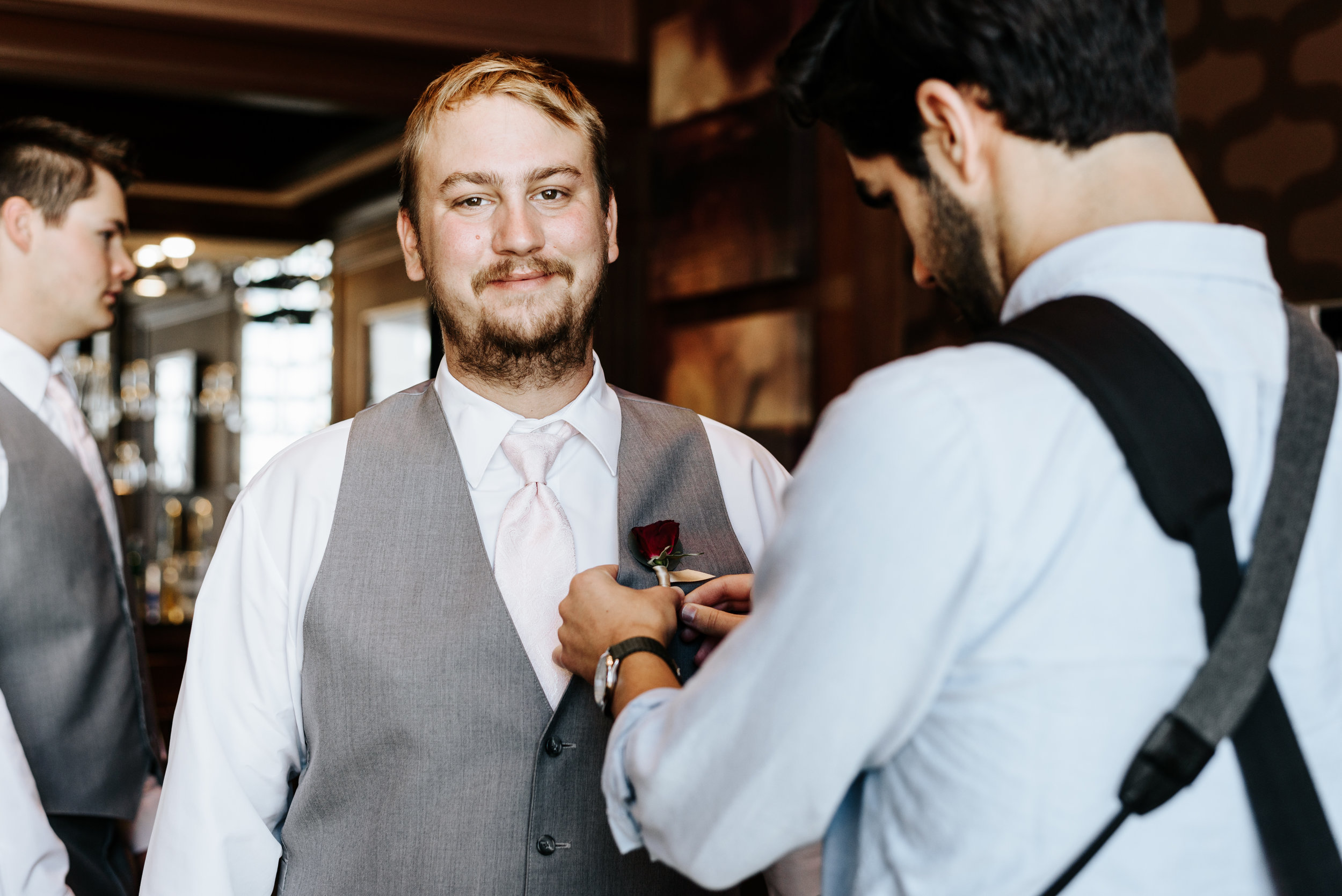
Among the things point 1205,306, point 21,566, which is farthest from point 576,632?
point 21,566

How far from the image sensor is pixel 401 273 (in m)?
6.50

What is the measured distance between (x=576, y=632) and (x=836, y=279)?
238 cm

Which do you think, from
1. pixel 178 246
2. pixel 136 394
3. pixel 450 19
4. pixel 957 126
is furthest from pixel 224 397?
pixel 957 126

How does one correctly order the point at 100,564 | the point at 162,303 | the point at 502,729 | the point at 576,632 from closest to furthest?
the point at 576,632
the point at 502,729
the point at 100,564
the point at 162,303

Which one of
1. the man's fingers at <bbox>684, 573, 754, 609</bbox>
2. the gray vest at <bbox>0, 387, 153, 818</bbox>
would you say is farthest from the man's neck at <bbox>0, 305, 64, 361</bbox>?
the man's fingers at <bbox>684, 573, 754, 609</bbox>

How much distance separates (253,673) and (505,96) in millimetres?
760

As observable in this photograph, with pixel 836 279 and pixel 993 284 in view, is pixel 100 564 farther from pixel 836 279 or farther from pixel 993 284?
pixel 836 279

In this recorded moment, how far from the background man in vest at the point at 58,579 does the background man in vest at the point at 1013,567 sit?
1416mm

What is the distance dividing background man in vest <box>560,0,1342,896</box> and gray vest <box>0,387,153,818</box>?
1.54m

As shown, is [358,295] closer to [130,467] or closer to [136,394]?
[136,394]

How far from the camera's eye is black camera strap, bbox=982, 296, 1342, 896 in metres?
0.72

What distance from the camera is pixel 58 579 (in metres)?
1.99

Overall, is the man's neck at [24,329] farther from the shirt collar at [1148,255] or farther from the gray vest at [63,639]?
the shirt collar at [1148,255]

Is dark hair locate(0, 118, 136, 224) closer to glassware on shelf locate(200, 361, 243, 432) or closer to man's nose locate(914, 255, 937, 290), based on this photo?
man's nose locate(914, 255, 937, 290)
